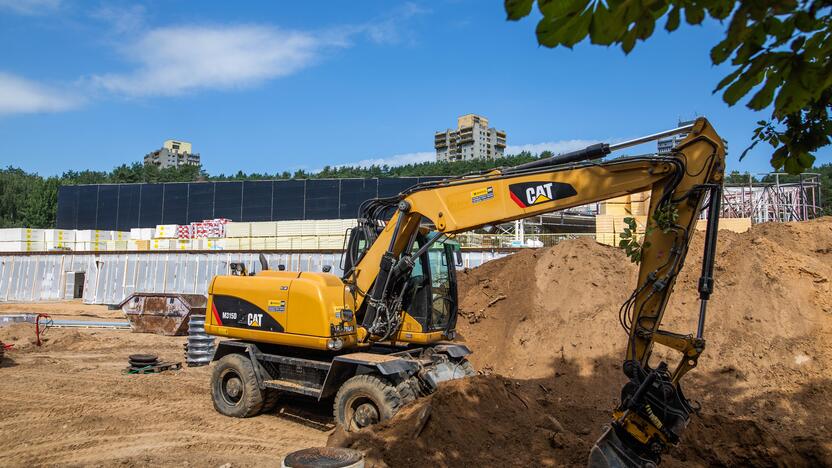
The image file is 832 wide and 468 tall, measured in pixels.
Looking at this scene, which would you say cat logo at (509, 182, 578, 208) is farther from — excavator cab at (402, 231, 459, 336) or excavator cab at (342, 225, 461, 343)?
excavator cab at (402, 231, 459, 336)

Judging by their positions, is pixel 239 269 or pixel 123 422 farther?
pixel 239 269

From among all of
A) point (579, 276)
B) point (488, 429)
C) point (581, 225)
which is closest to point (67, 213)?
point (581, 225)

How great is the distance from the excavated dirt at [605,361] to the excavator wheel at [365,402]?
0.34 m

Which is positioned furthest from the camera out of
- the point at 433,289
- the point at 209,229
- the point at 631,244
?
the point at 209,229

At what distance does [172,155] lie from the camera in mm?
142375

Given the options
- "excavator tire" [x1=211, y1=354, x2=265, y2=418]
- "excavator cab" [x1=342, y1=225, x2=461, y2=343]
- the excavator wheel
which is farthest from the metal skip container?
the excavator wheel

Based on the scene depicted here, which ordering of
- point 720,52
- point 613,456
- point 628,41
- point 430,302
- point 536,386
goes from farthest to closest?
point 536,386
point 430,302
point 613,456
point 720,52
point 628,41

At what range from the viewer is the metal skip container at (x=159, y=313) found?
18.7 meters

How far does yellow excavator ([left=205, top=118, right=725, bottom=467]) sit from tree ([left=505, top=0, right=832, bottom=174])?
9.33ft

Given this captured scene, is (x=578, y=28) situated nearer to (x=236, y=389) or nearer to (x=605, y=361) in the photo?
(x=236, y=389)

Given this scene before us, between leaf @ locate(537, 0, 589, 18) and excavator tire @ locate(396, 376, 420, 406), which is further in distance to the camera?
excavator tire @ locate(396, 376, 420, 406)

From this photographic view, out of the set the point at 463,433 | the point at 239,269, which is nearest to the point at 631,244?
the point at 463,433

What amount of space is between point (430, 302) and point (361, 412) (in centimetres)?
188

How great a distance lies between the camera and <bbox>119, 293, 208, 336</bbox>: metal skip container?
18.7 meters
